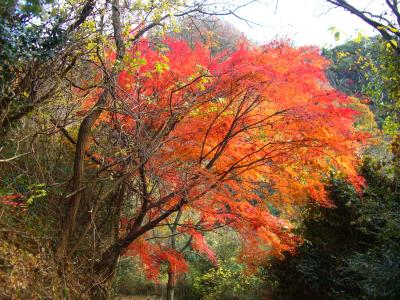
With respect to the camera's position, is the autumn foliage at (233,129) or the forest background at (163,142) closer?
the forest background at (163,142)

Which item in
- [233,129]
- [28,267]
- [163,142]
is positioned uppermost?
[233,129]

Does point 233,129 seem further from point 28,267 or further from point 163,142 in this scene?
point 28,267

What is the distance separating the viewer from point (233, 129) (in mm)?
6574

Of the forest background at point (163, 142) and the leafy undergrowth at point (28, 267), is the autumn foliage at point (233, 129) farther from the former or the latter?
the leafy undergrowth at point (28, 267)

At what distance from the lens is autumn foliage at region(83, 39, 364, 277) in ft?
19.6

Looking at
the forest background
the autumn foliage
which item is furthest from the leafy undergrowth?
the autumn foliage

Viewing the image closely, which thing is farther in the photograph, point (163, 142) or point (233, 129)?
point (233, 129)

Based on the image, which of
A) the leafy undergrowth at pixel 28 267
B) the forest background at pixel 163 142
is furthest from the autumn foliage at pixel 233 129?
the leafy undergrowth at pixel 28 267

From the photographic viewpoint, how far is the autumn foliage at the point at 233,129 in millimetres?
5984

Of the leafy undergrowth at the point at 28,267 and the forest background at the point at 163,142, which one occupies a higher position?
the forest background at the point at 163,142

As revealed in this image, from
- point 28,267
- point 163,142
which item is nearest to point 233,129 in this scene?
point 163,142

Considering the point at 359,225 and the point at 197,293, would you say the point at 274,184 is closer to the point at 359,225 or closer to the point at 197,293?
the point at 359,225

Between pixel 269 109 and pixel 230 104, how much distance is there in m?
0.67

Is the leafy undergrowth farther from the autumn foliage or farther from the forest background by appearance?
the autumn foliage
